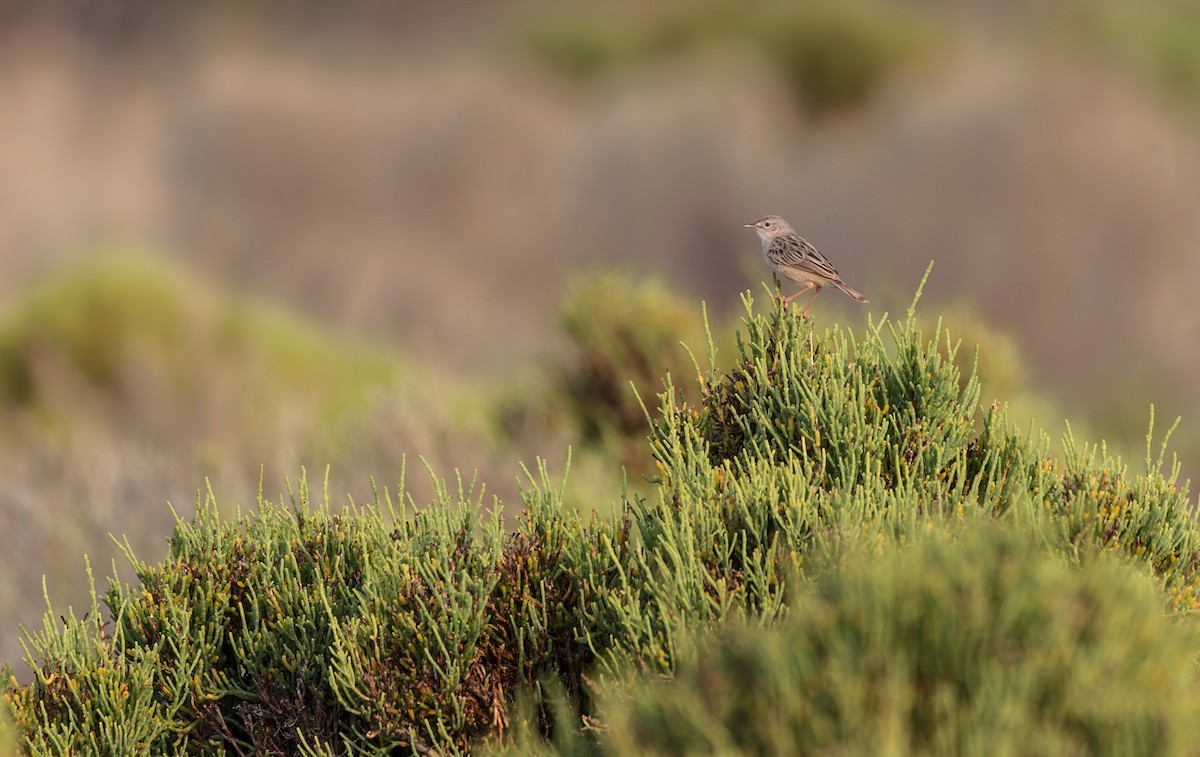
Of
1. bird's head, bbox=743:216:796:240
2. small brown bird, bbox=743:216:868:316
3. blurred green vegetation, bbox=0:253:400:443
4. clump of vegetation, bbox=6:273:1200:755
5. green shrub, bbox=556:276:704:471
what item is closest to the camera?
clump of vegetation, bbox=6:273:1200:755

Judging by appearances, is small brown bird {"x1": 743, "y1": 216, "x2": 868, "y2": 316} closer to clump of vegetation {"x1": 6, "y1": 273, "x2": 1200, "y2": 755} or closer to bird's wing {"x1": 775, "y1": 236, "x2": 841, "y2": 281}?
bird's wing {"x1": 775, "y1": 236, "x2": 841, "y2": 281}

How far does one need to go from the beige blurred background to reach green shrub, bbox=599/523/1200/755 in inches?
230

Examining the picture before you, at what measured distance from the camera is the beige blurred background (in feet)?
34.8

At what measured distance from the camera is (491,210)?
25969 mm

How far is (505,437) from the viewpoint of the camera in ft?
34.8

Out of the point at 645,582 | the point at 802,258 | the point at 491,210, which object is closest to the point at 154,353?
the point at 802,258

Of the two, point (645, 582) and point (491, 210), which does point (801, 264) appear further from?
point (491, 210)

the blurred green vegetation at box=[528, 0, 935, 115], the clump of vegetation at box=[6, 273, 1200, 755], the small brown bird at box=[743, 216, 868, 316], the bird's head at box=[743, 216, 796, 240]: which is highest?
the blurred green vegetation at box=[528, 0, 935, 115]

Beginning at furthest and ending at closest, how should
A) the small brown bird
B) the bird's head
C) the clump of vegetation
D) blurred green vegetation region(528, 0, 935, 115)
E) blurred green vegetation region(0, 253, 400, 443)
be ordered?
blurred green vegetation region(528, 0, 935, 115) < blurred green vegetation region(0, 253, 400, 443) < the bird's head < the small brown bird < the clump of vegetation

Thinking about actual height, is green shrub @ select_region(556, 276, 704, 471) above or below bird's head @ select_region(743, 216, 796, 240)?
below

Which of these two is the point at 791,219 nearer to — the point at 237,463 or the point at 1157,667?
the point at 237,463


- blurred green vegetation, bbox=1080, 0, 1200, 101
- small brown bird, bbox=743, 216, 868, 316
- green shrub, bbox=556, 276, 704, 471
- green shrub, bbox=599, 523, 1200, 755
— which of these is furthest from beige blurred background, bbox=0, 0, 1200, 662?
green shrub, bbox=599, 523, 1200, 755

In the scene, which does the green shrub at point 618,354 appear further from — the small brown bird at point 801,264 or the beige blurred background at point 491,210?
the small brown bird at point 801,264

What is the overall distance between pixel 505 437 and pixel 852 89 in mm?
29448
